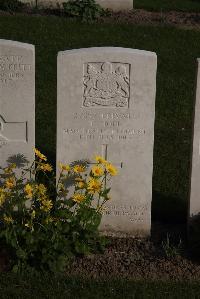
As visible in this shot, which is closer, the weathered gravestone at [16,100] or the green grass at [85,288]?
the green grass at [85,288]

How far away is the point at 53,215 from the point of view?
659 cm

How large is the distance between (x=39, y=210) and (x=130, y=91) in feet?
4.49

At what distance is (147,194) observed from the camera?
6.81 meters

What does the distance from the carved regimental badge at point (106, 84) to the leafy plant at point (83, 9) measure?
26.9 feet

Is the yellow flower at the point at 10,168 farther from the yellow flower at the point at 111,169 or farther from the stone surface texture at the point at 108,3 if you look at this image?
the stone surface texture at the point at 108,3

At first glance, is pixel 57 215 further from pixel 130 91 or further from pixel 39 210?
pixel 130 91

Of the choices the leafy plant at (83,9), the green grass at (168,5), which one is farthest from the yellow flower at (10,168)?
the green grass at (168,5)

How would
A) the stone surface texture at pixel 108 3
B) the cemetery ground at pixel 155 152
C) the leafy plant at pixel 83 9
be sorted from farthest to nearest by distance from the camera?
1. the stone surface texture at pixel 108 3
2. the leafy plant at pixel 83 9
3. the cemetery ground at pixel 155 152

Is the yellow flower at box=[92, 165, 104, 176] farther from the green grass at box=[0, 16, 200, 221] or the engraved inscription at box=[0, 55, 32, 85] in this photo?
the green grass at box=[0, 16, 200, 221]

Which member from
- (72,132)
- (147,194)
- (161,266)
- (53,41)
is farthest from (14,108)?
(53,41)

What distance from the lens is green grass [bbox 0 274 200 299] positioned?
595 centimetres

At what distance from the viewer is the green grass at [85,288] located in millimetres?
5953

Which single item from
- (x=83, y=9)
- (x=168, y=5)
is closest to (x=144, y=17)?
(x=83, y=9)

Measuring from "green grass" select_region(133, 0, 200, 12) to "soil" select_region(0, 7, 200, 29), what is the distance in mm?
424
